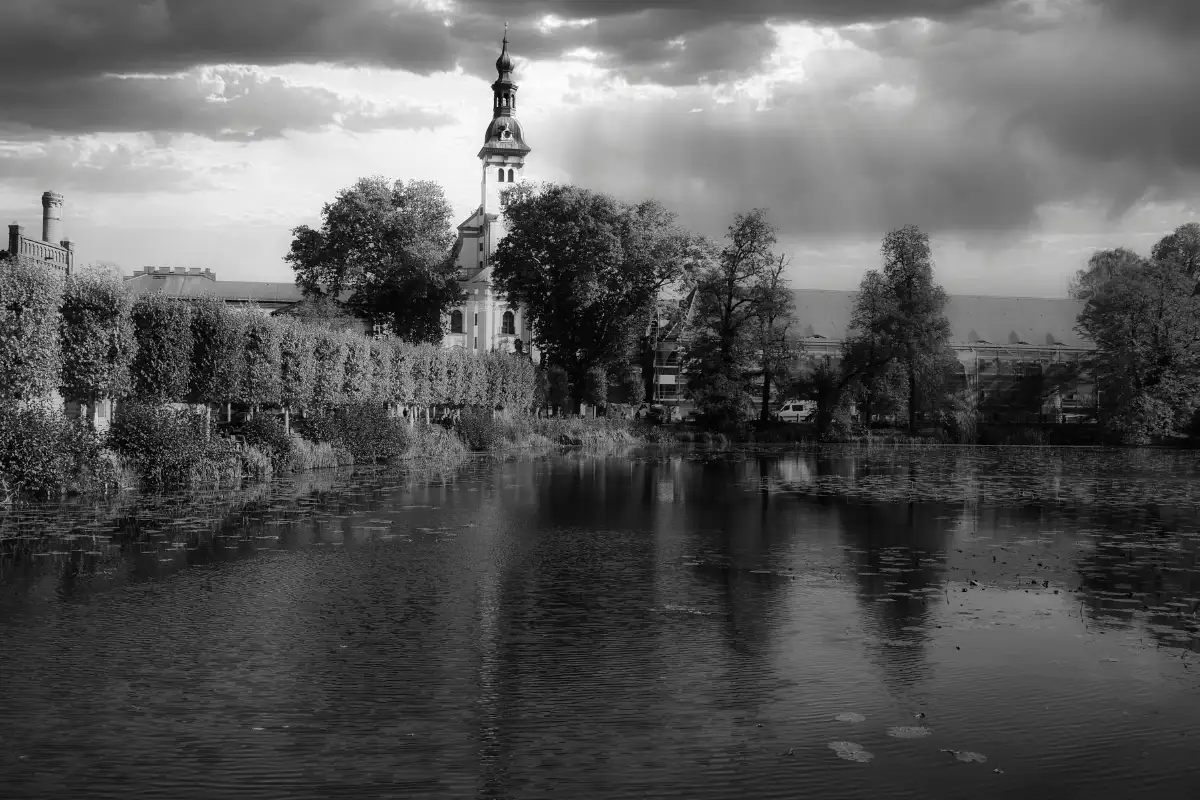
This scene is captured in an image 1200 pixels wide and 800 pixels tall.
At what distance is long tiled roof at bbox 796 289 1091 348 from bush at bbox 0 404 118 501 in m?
88.1

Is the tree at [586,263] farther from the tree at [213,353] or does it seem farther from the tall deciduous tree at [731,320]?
the tree at [213,353]

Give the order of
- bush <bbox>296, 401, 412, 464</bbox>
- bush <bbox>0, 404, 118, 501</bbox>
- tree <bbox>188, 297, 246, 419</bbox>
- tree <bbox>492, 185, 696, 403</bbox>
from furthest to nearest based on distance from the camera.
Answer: tree <bbox>492, 185, 696, 403</bbox> → bush <bbox>296, 401, 412, 464</bbox> → tree <bbox>188, 297, 246, 419</bbox> → bush <bbox>0, 404, 118, 501</bbox>

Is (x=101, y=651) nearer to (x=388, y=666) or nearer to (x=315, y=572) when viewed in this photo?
(x=388, y=666)

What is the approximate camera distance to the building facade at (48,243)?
4894cm

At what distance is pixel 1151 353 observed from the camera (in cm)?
6297

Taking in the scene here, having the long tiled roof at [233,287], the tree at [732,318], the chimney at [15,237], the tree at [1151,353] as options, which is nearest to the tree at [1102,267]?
the tree at [1151,353]

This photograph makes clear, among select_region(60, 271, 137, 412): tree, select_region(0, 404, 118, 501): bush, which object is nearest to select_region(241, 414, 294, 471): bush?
select_region(60, 271, 137, 412): tree

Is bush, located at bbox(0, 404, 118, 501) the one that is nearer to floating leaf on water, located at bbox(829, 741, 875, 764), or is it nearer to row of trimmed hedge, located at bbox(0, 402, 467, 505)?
row of trimmed hedge, located at bbox(0, 402, 467, 505)

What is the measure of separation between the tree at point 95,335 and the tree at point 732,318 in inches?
1650

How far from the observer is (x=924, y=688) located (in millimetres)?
8273

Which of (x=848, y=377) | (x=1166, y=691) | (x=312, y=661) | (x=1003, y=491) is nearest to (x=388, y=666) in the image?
(x=312, y=661)

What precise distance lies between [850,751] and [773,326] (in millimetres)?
60572

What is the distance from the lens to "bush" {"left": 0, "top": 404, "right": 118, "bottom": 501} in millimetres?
21516

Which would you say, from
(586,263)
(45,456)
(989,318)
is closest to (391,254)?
(586,263)
